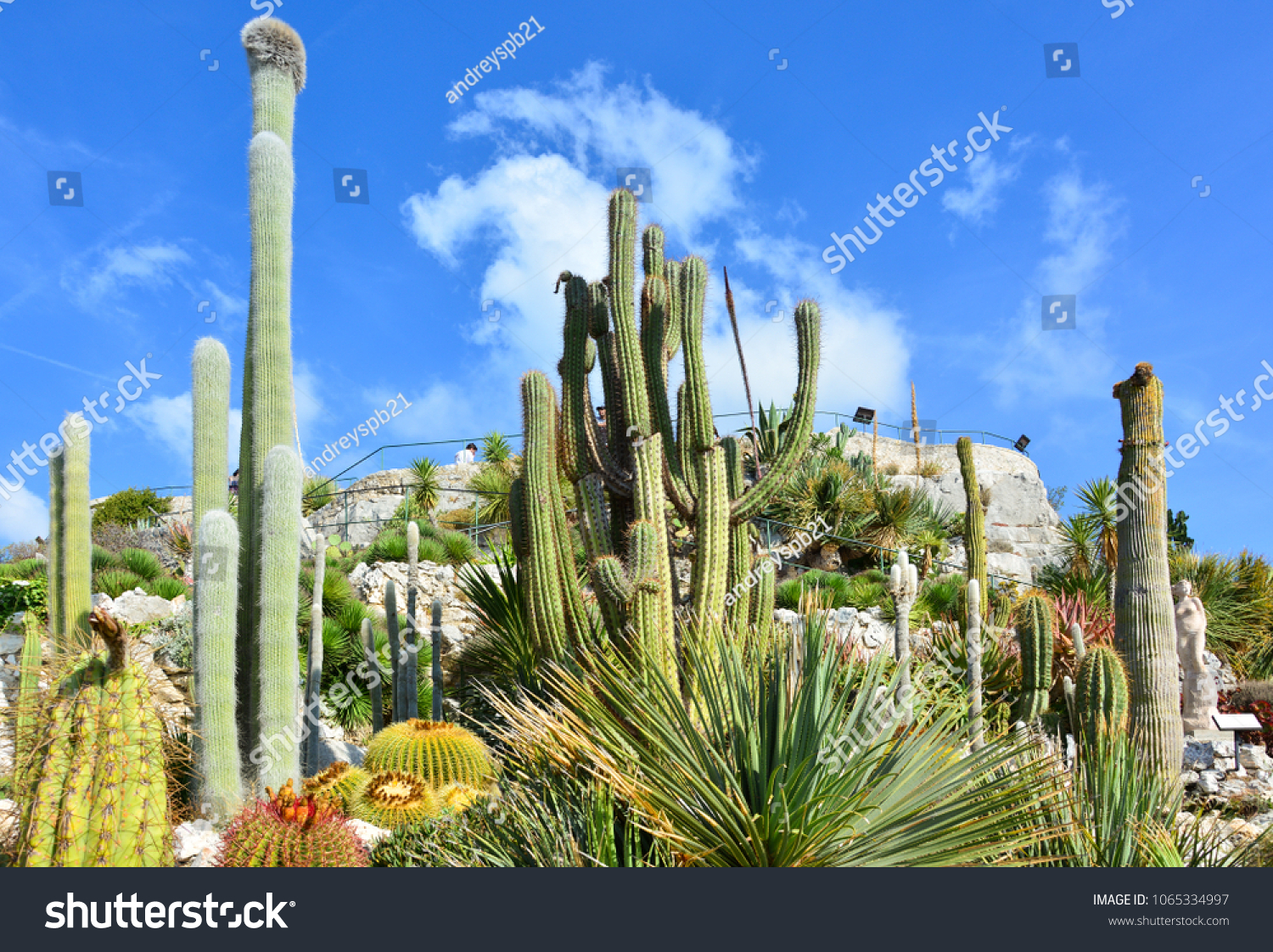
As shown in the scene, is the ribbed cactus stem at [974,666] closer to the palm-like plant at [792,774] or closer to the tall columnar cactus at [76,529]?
the palm-like plant at [792,774]

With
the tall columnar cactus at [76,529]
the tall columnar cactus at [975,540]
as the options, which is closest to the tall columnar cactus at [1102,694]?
the tall columnar cactus at [975,540]

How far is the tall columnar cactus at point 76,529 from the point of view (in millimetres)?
6254

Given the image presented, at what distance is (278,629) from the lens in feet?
17.0

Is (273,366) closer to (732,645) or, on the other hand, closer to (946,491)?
(732,645)

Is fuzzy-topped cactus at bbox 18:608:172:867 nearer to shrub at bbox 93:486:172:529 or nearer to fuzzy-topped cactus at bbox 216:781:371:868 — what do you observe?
fuzzy-topped cactus at bbox 216:781:371:868

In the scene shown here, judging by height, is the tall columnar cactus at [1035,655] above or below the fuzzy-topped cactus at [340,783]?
above

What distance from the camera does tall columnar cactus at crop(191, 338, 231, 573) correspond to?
570 cm

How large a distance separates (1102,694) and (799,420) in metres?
2.95

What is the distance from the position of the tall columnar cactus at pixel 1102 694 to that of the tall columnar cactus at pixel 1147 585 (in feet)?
1.55

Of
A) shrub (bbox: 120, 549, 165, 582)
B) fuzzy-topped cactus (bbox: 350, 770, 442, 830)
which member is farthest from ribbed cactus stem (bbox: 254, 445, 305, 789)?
shrub (bbox: 120, 549, 165, 582)

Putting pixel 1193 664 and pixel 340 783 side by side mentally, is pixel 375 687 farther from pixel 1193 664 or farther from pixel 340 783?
pixel 1193 664

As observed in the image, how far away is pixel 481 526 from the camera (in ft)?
51.6

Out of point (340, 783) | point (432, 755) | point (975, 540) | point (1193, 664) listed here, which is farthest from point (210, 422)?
point (1193, 664)
